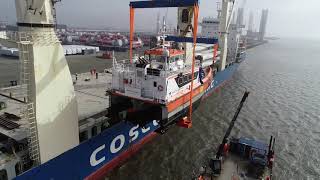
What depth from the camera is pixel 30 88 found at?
10852mm

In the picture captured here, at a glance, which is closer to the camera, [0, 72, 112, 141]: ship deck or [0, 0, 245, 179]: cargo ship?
[0, 0, 245, 179]: cargo ship

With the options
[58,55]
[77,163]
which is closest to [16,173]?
[77,163]

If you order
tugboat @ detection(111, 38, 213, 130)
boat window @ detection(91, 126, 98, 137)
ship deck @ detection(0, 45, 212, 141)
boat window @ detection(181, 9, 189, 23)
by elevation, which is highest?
boat window @ detection(181, 9, 189, 23)

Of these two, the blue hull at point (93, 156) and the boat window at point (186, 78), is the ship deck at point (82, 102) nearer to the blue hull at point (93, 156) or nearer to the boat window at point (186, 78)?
the blue hull at point (93, 156)

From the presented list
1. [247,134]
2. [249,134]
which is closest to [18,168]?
→ [247,134]

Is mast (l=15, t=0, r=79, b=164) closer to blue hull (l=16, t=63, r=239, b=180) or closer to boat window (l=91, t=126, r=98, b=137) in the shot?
blue hull (l=16, t=63, r=239, b=180)

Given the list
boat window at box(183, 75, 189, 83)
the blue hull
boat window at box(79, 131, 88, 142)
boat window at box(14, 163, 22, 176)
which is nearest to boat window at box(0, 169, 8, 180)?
boat window at box(14, 163, 22, 176)

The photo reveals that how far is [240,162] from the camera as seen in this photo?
1644cm

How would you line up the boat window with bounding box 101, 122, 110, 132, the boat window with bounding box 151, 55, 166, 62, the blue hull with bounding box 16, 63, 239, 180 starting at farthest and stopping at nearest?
1. the boat window with bounding box 101, 122, 110, 132
2. the boat window with bounding box 151, 55, 166, 62
3. the blue hull with bounding box 16, 63, 239, 180

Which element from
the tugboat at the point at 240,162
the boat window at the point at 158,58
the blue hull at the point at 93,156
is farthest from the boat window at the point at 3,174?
the boat window at the point at 158,58

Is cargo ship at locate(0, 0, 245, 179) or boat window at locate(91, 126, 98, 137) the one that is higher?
cargo ship at locate(0, 0, 245, 179)

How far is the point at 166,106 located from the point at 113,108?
12.9 ft

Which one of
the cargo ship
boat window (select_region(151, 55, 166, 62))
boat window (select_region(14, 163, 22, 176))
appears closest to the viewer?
the cargo ship

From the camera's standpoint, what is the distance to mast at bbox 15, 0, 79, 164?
10.4m
